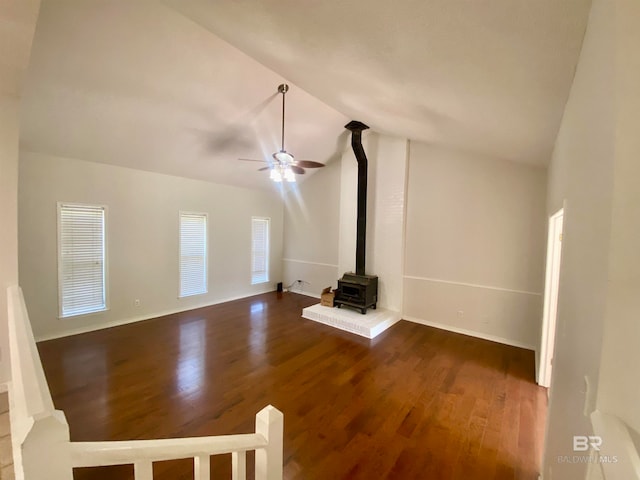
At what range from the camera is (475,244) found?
4.27 m

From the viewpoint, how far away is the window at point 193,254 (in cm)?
527

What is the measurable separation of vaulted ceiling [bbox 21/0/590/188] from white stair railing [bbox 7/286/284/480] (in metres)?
1.97

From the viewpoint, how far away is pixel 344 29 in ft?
5.37

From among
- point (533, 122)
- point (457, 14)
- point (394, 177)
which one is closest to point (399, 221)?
point (394, 177)

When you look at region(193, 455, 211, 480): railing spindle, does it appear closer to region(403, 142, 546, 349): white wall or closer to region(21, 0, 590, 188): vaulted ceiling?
region(21, 0, 590, 188): vaulted ceiling

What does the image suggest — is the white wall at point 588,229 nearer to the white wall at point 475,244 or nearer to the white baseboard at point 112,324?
the white wall at point 475,244

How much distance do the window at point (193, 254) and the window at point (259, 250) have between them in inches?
50.1

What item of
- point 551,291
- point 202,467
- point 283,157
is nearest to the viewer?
point 202,467

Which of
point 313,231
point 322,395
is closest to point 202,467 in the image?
point 322,395

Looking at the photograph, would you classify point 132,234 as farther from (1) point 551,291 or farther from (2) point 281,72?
(1) point 551,291

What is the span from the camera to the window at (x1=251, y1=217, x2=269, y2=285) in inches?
262

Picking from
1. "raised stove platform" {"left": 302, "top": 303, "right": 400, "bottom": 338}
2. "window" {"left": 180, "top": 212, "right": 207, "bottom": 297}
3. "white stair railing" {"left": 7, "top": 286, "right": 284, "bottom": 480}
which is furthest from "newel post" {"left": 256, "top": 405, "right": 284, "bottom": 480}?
"window" {"left": 180, "top": 212, "right": 207, "bottom": 297}

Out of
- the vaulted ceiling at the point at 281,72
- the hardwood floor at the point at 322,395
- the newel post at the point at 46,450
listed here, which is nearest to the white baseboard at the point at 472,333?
the hardwood floor at the point at 322,395

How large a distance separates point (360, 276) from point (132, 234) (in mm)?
4070
